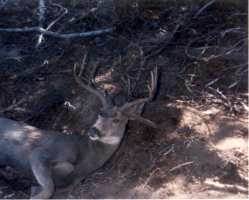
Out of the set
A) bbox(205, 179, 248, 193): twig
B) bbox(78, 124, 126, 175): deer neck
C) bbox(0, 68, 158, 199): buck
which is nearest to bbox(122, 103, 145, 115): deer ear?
bbox(0, 68, 158, 199): buck

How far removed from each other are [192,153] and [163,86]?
4.45 ft

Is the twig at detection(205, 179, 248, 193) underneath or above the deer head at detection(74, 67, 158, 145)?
underneath

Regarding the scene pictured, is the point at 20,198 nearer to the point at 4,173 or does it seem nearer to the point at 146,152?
the point at 4,173

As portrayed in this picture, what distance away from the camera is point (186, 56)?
815 cm

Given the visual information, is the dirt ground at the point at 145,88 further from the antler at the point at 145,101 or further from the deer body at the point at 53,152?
the antler at the point at 145,101

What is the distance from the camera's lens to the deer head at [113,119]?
22.5 feet

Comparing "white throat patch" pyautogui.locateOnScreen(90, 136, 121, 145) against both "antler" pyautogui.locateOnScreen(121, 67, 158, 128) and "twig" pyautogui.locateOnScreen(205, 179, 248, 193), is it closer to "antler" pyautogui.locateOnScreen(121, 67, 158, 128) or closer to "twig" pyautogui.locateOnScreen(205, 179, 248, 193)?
"antler" pyautogui.locateOnScreen(121, 67, 158, 128)

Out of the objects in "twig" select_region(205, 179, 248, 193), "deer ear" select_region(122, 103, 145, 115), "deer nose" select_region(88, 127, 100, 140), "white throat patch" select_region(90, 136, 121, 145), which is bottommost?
"twig" select_region(205, 179, 248, 193)

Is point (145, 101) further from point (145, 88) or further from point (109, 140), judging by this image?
point (145, 88)

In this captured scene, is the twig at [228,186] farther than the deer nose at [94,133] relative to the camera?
No

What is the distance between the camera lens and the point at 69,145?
6.81 metres

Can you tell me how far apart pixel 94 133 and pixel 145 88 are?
1171 mm

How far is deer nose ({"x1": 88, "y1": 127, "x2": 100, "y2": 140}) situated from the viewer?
6.89 m

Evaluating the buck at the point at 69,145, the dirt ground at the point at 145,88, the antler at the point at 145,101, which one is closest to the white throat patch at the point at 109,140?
the buck at the point at 69,145
